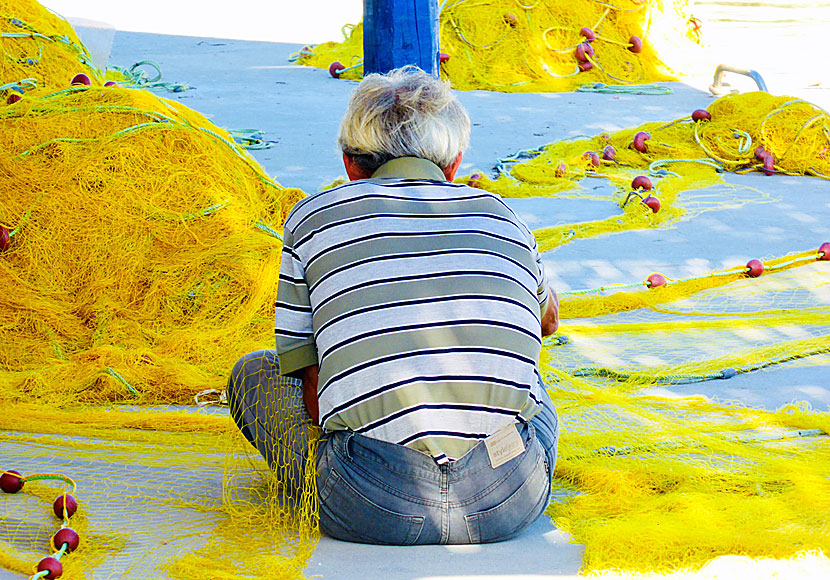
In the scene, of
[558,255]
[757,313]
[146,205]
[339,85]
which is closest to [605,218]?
[558,255]

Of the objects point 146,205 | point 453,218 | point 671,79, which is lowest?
point 671,79

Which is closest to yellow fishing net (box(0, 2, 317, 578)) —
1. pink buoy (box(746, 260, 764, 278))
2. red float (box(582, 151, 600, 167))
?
pink buoy (box(746, 260, 764, 278))

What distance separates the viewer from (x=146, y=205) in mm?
4043

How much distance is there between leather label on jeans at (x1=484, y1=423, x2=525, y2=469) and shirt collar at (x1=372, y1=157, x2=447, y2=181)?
603mm

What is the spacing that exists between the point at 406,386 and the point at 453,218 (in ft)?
1.30

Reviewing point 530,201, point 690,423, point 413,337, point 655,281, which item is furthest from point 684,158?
point 413,337

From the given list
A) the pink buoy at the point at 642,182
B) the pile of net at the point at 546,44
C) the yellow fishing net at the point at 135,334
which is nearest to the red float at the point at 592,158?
the pink buoy at the point at 642,182

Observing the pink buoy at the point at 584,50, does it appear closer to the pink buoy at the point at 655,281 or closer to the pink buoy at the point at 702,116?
the pink buoy at the point at 702,116

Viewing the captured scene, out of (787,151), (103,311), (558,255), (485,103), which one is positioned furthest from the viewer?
(485,103)

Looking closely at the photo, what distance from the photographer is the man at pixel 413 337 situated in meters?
2.20

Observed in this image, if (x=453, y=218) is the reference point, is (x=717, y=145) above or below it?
below

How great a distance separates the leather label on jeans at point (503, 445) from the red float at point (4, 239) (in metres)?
2.43

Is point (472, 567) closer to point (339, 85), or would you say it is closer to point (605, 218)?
point (605, 218)

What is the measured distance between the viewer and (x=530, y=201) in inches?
236
